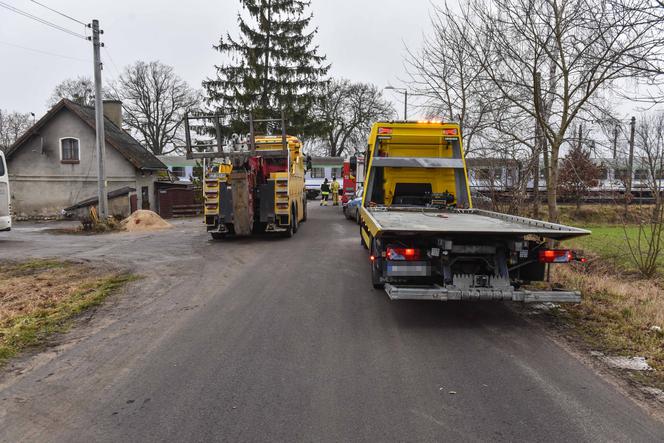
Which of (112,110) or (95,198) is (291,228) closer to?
(95,198)

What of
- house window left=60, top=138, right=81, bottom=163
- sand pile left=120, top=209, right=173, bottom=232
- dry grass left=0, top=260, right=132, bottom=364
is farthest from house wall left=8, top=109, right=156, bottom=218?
dry grass left=0, top=260, right=132, bottom=364

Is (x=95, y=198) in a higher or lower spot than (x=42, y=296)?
higher

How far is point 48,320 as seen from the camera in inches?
244

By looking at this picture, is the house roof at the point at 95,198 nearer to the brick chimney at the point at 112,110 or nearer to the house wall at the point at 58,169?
the house wall at the point at 58,169

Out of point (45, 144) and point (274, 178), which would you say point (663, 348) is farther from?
point (45, 144)

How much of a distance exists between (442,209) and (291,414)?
6.98 metres

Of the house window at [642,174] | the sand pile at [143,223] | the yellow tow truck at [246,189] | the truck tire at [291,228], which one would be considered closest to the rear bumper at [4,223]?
the sand pile at [143,223]

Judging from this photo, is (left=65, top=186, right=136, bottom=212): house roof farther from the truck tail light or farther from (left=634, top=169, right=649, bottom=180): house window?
(left=634, top=169, right=649, bottom=180): house window

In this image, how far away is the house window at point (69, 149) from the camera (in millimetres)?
26656

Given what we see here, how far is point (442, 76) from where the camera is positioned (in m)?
14.4

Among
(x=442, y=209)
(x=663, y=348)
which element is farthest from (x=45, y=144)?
(x=663, y=348)

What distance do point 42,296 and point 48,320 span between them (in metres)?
1.55

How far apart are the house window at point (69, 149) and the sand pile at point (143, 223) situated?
9.88 metres

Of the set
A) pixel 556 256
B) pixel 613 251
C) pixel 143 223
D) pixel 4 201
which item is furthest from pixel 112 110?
pixel 556 256
